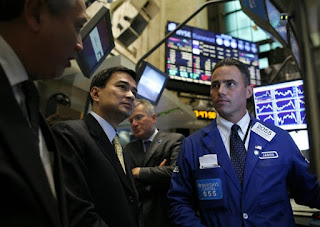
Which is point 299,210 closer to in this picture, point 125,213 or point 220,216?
point 220,216

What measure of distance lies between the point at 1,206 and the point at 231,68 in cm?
150

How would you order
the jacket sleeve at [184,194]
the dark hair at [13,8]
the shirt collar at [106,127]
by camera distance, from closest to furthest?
the dark hair at [13,8] < the jacket sleeve at [184,194] < the shirt collar at [106,127]

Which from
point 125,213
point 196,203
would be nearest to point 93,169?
point 125,213

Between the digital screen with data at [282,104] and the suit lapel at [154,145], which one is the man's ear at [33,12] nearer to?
the suit lapel at [154,145]

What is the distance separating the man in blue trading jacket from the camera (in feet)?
4.33

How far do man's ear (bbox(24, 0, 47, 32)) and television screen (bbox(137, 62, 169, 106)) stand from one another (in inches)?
101

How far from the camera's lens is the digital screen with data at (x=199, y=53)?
5703 millimetres

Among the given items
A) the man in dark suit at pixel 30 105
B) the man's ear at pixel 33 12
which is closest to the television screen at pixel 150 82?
the man in dark suit at pixel 30 105

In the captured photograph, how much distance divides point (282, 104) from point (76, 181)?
1.93m

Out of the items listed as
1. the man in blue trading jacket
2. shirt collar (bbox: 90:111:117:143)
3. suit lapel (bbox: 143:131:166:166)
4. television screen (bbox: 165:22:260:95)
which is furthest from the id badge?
television screen (bbox: 165:22:260:95)

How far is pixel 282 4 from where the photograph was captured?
1166 mm

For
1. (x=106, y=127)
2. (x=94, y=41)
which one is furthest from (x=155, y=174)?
(x=94, y=41)

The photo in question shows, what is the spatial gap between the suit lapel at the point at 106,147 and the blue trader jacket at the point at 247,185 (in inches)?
13.0

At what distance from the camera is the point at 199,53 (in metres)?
6.07
